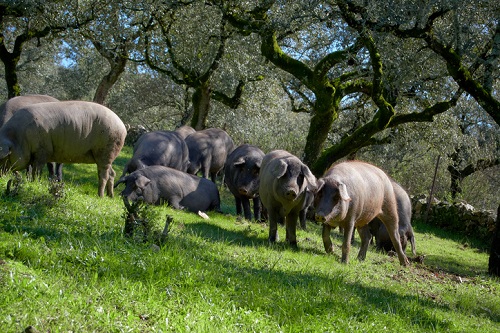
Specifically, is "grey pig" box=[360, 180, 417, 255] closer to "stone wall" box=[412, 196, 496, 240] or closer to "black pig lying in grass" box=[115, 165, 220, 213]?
"black pig lying in grass" box=[115, 165, 220, 213]

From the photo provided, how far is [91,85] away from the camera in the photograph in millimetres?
37750

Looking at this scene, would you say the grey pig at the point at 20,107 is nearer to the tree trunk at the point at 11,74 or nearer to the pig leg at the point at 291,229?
the pig leg at the point at 291,229

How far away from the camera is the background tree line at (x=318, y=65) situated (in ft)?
41.7

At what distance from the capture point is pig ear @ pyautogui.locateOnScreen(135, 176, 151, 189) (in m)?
11.9

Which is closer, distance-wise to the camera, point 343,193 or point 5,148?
point 343,193

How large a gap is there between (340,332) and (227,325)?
3.89 ft

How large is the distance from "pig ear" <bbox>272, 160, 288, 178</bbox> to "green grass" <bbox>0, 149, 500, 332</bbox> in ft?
4.31

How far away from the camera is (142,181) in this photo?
1198 centimetres

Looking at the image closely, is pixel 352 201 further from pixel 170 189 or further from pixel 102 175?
pixel 102 175

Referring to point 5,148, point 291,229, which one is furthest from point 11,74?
point 291,229

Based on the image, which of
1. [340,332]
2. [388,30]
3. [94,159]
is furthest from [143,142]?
[340,332]

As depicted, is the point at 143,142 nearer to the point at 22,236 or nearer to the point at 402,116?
the point at 402,116

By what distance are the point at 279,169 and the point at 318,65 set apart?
685 cm

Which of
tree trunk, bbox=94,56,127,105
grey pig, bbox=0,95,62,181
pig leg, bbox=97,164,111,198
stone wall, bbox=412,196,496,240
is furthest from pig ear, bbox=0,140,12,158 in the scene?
stone wall, bbox=412,196,496,240
